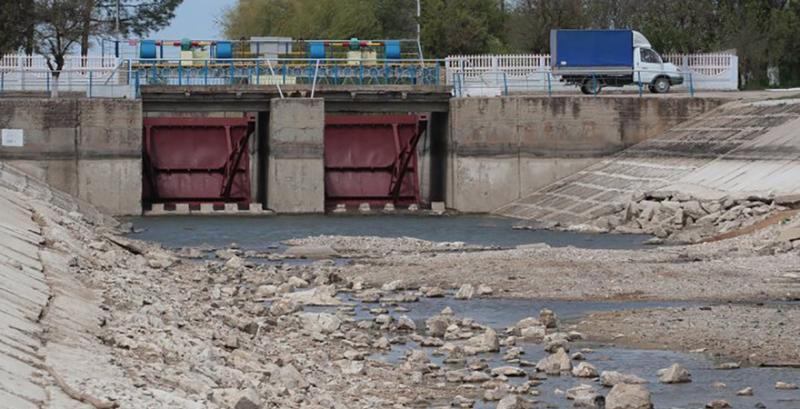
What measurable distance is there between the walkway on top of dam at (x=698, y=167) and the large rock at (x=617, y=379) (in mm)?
23211

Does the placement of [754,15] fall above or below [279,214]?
above

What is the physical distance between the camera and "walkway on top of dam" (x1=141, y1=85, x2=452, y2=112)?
5800 centimetres

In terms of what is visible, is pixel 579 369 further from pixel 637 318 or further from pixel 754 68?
pixel 754 68

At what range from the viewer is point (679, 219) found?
42.9 m

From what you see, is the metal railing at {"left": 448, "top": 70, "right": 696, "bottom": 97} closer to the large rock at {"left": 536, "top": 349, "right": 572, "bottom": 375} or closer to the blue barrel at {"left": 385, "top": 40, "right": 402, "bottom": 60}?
the blue barrel at {"left": 385, "top": 40, "right": 402, "bottom": 60}

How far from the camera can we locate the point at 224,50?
211 ft

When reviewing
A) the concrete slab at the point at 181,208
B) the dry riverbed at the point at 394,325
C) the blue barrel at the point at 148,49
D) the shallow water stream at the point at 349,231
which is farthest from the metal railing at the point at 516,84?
the dry riverbed at the point at 394,325

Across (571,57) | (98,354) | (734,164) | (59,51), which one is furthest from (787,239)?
(59,51)

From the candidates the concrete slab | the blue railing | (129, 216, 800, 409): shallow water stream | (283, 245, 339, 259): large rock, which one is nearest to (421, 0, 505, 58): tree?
the blue railing

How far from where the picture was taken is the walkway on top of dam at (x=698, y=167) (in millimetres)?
45406

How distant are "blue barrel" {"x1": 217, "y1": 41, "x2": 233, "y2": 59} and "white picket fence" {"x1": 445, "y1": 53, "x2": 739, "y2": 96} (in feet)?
28.0

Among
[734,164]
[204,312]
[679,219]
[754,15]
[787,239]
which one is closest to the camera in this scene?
[204,312]

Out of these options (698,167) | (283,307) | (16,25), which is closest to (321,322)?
(283,307)

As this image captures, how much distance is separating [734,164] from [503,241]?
345 inches
